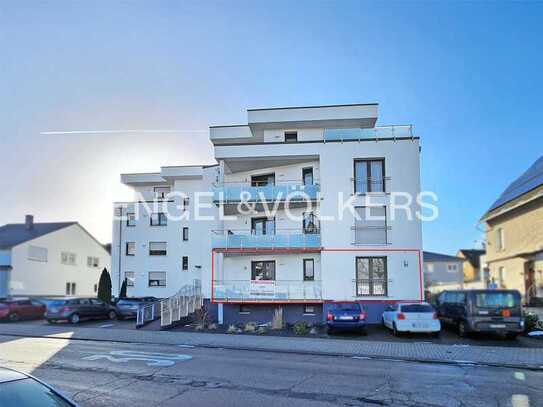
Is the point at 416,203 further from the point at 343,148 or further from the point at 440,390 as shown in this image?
the point at 440,390

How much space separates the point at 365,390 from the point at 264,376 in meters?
2.29

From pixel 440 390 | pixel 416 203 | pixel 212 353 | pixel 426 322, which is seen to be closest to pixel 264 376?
pixel 440 390

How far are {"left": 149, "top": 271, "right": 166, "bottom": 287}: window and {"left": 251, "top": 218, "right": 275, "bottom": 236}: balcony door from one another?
43.5ft

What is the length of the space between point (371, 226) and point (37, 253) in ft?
104

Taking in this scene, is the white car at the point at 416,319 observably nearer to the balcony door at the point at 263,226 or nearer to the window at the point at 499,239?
the balcony door at the point at 263,226

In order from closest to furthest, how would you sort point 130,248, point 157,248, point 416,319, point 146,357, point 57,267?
point 146,357, point 416,319, point 157,248, point 130,248, point 57,267

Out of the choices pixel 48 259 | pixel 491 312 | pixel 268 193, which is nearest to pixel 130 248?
pixel 48 259

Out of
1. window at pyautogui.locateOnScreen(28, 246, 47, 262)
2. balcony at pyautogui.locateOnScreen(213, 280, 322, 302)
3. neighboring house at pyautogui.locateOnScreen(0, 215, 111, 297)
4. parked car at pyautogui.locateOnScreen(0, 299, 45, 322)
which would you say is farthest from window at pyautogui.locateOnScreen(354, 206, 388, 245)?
window at pyautogui.locateOnScreen(28, 246, 47, 262)

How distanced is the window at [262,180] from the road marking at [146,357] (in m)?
13.8

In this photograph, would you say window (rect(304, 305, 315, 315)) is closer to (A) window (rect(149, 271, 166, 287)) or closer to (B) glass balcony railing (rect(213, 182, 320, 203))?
(B) glass balcony railing (rect(213, 182, 320, 203))

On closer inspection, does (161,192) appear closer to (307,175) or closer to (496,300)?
(307,175)

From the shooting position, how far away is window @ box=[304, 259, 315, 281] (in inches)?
971

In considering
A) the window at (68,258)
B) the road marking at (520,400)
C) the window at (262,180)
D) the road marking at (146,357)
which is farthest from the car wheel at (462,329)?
the window at (68,258)

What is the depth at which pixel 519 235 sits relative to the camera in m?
32.6
